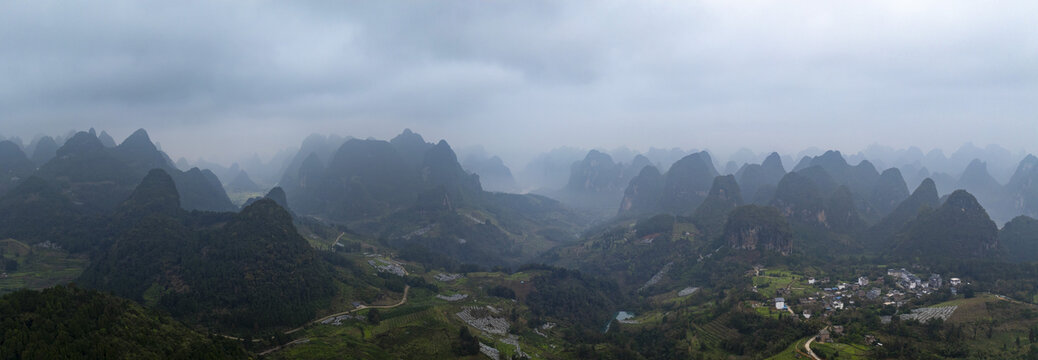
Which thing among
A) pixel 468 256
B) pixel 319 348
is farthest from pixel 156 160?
pixel 319 348

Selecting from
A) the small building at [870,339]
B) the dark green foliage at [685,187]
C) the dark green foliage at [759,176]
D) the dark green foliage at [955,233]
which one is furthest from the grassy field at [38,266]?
the dark green foliage at [759,176]

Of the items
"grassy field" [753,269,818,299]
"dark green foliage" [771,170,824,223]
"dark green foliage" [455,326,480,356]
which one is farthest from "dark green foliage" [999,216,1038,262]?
"dark green foliage" [455,326,480,356]

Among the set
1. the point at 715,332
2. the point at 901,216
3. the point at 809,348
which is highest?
the point at 901,216

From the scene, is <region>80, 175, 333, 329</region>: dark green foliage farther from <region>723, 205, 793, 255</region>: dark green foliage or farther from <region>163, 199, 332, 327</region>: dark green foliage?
<region>723, 205, 793, 255</region>: dark green foliage

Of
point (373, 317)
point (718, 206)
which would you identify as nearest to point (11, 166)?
point (373, 317)

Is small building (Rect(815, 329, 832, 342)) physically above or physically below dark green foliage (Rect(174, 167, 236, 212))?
below

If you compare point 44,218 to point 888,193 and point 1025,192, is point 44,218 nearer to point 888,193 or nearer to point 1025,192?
point 888,193
